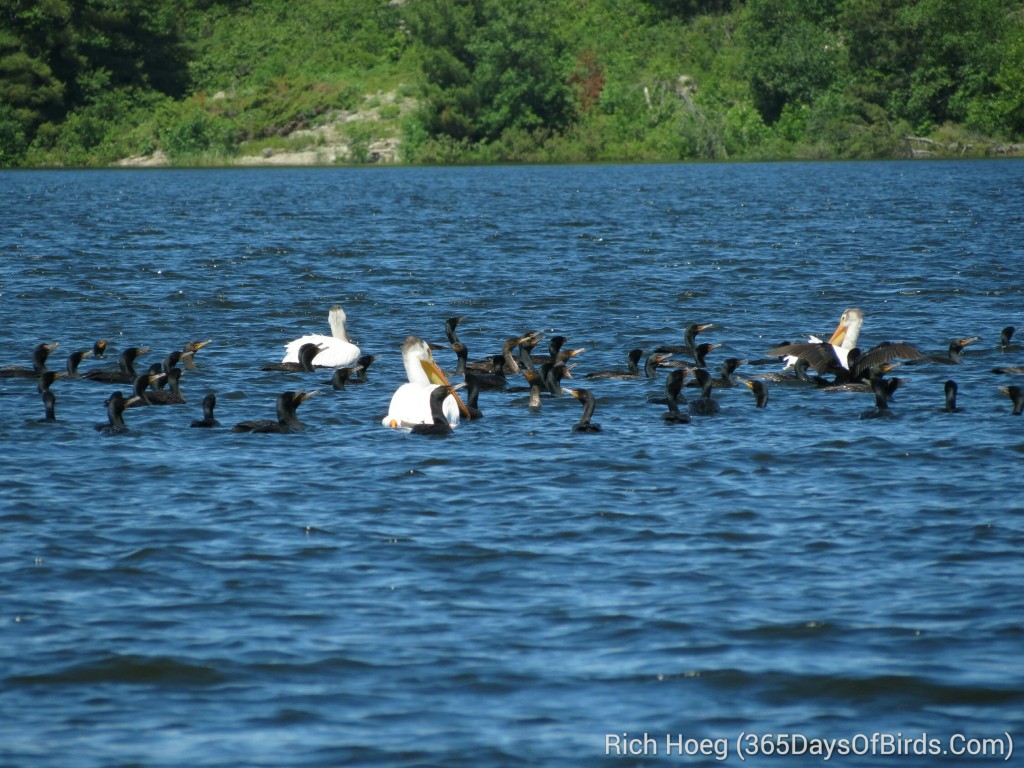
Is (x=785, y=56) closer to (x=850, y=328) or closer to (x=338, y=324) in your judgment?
(x=850, y=328)

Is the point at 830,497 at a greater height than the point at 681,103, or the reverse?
the point at 681,103

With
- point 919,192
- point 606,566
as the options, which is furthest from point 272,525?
point 919,192

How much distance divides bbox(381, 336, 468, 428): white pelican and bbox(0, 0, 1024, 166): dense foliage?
69.0m

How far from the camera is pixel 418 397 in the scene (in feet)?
48.0

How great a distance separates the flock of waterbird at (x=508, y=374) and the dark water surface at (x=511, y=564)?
227 mm

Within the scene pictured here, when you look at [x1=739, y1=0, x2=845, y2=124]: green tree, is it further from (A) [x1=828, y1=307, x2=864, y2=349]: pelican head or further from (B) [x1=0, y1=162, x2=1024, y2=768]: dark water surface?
(A) [x1=828, y1=307, x2=864, y2=349]: pelican head

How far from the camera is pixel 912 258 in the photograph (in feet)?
103

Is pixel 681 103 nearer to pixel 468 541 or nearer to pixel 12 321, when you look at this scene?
pixel 12 321

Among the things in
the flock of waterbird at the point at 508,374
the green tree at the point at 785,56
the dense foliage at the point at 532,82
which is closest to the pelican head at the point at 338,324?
the flock of waterbird at the point at 508,374

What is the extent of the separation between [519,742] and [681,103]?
80294 mm

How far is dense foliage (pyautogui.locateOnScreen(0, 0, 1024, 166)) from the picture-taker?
8162 cm

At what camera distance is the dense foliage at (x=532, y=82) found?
81.6 m

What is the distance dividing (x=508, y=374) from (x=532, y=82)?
67.2m

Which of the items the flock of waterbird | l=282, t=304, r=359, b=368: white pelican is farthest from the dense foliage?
l=282, t=304, r=359, b=368: white pelican
